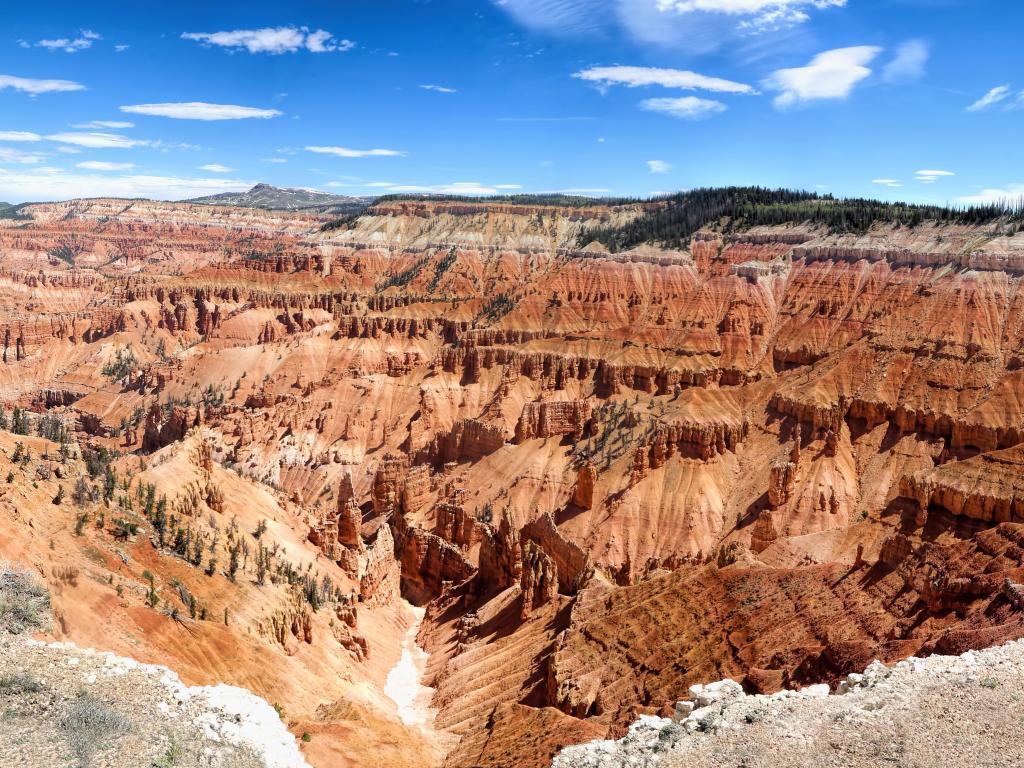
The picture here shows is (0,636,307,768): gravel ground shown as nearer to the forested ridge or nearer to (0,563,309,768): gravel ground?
(0,563,309,768): gravel ground

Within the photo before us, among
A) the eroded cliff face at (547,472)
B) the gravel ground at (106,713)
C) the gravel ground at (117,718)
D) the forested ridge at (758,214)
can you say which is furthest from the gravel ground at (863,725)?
the forested ridge at (758,214)

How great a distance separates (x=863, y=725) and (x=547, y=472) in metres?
56.1

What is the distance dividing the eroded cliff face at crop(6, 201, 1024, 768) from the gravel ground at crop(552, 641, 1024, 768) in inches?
136

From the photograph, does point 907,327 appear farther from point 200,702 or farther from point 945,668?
point 200,702

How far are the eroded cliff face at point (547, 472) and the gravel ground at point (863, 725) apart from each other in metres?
3.44

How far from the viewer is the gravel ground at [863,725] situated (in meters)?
17.9

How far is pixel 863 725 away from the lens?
19250 mm

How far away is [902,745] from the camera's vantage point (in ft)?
59.4

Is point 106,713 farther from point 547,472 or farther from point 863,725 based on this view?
point 547,472

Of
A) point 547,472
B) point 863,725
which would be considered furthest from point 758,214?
point 863,725

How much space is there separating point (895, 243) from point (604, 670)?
274 feet

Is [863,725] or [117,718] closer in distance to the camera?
[863,725]

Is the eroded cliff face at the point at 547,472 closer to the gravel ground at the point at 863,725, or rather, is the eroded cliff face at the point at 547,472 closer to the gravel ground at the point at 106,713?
the gravel ground at the point at 106,713

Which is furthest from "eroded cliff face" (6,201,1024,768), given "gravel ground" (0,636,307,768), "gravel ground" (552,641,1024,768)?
"gravel ground" (0,636,307,768)
